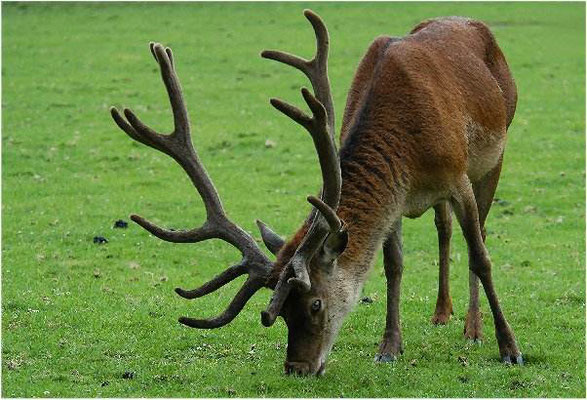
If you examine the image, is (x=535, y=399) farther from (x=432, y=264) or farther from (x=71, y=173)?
(x=71, y=173)

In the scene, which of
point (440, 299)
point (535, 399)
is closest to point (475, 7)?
point (440, 299)

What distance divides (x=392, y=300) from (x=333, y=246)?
66.1 inches

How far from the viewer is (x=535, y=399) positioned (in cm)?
738

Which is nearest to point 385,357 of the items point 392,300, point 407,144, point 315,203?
point 392,300

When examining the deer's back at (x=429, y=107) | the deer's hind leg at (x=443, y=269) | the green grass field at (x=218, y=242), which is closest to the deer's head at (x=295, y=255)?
the green grass field at (x=218, y=242)

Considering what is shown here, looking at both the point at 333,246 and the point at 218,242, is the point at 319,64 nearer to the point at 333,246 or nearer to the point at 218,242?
the point at 333,246

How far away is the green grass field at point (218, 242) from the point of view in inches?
312

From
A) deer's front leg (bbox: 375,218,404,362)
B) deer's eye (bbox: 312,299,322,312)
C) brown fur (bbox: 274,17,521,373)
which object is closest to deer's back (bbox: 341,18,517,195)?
brown fur (bbox: 274,17,521,373)

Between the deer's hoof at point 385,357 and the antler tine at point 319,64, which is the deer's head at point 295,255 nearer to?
the antler tine at point 319,64

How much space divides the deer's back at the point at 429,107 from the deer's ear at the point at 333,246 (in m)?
0.77

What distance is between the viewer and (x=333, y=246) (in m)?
7.08

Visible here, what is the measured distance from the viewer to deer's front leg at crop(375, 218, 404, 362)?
27.3 feet

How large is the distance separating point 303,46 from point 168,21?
22.6ft

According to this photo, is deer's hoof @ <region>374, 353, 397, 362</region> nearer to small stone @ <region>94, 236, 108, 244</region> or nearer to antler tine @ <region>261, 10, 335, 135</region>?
antler tine @ <region>261, 10, 335, 135</region>
